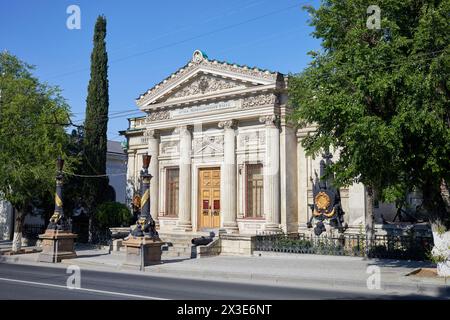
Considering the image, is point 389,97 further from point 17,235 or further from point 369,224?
point 17,235

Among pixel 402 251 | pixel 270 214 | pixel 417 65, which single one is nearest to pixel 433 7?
pixel 417 65

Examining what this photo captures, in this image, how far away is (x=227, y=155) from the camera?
2578 cm

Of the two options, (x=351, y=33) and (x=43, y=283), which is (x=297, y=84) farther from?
(x=43, y=283)

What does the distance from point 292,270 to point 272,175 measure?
815cm

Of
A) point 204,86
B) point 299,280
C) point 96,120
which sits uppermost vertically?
point 204,86

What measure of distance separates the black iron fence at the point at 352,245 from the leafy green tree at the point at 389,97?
4.34 m

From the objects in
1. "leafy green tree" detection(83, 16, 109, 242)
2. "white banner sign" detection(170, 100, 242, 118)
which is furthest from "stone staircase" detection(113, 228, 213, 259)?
"white banner sign" detection(170, 100, 242, 118)

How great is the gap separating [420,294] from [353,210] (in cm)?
1039

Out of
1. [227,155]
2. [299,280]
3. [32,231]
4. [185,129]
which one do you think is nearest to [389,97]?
[299,280]

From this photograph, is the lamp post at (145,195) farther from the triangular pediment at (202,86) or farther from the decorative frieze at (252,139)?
the triangular pediment at (202,86)

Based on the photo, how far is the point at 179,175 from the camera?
92.6 ft

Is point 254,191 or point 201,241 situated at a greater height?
point 254,191

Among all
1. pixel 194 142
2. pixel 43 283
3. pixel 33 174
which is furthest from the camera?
pixel 194 142

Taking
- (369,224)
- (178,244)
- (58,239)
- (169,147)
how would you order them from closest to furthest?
(369,224), (58,239), (178,244), (169,147)
